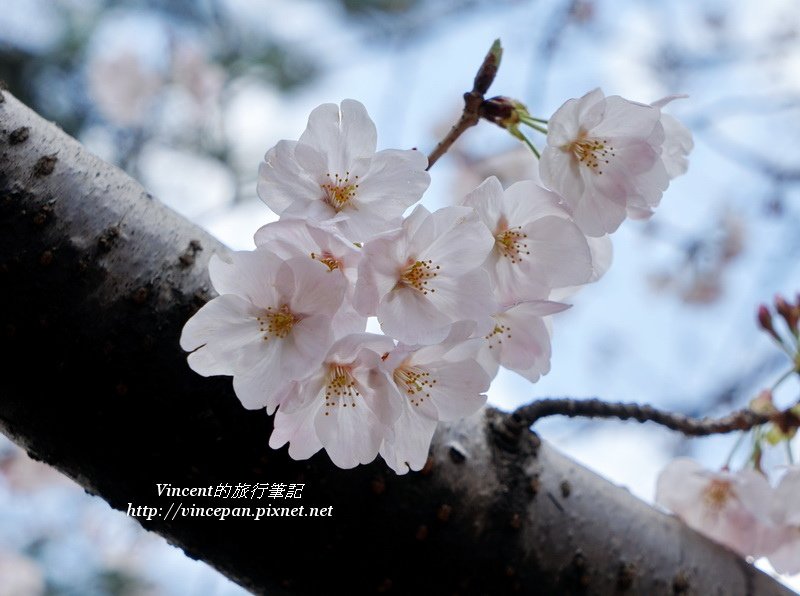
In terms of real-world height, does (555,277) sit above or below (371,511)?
above

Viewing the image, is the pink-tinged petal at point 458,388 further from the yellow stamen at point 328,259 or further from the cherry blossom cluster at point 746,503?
the cherry blossom cluster at point 746,503

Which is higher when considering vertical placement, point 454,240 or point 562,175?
point 562,175

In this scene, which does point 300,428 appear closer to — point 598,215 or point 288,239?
point 288,239

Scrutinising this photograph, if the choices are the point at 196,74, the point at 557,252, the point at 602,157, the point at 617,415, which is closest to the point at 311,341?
the point at 557,252

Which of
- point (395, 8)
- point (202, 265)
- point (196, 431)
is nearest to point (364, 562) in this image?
point (196, 431)

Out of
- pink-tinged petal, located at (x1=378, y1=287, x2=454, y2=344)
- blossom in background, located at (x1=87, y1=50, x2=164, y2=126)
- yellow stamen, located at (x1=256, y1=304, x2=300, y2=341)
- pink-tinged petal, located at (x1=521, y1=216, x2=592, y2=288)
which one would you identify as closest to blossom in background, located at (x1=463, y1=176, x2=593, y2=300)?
pink-tinged petal, located at (x1=521, y1=216, x2=592, y2=288)

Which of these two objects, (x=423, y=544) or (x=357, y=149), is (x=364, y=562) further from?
(x=357, y=149)

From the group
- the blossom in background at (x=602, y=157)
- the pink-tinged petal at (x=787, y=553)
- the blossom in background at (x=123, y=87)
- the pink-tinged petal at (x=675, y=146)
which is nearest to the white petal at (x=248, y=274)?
the blossom in background at (x=602, y=157)
